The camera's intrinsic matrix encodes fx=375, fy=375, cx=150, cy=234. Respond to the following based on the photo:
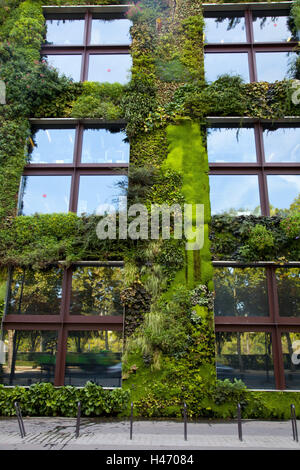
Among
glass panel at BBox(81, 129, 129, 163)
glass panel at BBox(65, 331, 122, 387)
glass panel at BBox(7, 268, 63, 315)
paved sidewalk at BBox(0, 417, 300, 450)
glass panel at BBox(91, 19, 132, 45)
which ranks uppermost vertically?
glass panel at BBox(91, 19, 132, 45)

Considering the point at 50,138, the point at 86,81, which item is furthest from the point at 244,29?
the point at 50,138

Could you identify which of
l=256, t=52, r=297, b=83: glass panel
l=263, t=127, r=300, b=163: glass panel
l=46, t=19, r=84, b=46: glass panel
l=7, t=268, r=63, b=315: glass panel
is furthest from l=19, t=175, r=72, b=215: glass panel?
l=256, t=52, r=297, b=83: glass panel

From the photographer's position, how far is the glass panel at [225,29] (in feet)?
Answer: 47.6

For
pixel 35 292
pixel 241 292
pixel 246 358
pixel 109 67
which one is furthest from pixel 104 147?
pixel 246 358

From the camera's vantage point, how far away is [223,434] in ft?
28.0

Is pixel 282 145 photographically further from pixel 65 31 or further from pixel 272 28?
pixel 65 31

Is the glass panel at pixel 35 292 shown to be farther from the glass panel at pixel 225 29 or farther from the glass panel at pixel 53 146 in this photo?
the glass panel at pixel 225 29

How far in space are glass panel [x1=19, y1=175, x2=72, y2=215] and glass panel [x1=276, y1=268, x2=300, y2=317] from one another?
730cm

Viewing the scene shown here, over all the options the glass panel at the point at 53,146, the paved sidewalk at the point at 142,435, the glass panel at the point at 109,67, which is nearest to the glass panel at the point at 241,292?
the paved sidewalk at the point at 142,435

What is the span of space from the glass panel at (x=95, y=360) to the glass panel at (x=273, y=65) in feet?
34.5

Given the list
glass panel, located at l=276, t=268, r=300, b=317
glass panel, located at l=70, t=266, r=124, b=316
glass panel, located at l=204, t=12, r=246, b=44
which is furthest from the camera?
glass panel, located at l=204, t=12, r=246, b=44

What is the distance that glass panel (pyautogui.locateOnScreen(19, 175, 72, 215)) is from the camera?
12.7 metres

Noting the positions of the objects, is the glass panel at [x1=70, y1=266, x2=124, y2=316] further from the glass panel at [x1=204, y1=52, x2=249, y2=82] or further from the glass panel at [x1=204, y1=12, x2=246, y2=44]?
the glass panel at [x1=204, y1=12, x2=246, y2=44]

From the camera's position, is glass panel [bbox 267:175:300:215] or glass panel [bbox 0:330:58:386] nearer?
glass panel [bbox 0:330:58:386]
